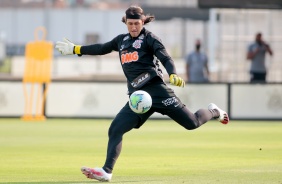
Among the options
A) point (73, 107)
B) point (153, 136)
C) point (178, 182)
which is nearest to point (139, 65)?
point (178, 182)

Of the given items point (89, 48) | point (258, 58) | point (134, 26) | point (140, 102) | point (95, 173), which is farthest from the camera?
point (258, 58)

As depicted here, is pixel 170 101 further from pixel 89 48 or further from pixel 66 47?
pixel 66 47

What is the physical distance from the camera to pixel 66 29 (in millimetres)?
70375

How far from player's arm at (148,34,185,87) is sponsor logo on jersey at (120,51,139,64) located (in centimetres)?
24

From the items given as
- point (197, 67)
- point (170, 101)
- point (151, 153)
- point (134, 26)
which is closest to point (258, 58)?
point (197, 67)

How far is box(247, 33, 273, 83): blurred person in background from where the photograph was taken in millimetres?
27938

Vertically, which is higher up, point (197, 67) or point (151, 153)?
point (197, 67)

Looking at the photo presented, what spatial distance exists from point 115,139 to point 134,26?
1501 millimetres

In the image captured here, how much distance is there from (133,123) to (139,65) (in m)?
0.77

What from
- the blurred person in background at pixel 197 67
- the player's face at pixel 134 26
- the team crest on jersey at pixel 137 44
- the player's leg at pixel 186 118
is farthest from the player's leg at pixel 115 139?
the blurred person in background at pixel 197 67

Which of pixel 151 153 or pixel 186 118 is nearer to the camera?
pixel 186 118

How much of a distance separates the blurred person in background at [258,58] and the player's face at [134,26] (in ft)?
51.9

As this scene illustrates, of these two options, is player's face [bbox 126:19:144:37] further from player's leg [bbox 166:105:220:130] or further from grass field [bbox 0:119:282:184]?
grass field [bbox 0:119:282:184]

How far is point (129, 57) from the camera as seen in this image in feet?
40.3
